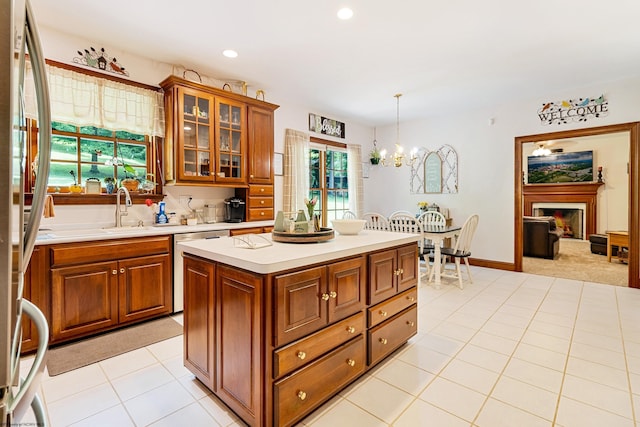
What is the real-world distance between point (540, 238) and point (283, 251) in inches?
248

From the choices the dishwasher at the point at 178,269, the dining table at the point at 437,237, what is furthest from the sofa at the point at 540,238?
the dishwasher at the point at 178,269

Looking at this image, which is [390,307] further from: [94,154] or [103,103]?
[103,103]

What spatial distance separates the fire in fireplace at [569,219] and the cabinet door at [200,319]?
31.5ft

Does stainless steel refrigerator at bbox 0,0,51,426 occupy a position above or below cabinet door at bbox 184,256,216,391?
above

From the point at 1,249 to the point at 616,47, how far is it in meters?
4.74

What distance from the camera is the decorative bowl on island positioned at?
91.9 inches

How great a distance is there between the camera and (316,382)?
166cm

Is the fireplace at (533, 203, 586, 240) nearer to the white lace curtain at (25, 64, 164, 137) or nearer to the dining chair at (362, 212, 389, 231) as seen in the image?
the dining chair at (362, 212, 389, 231)

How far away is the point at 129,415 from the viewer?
1.69m

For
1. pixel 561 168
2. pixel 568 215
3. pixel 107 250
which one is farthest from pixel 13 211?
pixel 568 215

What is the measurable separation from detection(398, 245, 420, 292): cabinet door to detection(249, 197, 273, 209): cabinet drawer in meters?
2.21

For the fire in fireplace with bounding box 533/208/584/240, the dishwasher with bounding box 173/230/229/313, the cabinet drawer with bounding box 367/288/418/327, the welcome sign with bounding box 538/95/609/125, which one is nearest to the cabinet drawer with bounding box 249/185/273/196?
the dishwasher with bounding box 173/230/229/313

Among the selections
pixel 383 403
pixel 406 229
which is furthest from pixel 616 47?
pixel 383 403

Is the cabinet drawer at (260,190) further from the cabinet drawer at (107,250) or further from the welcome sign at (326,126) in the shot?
the welcome sign at (326,126)
